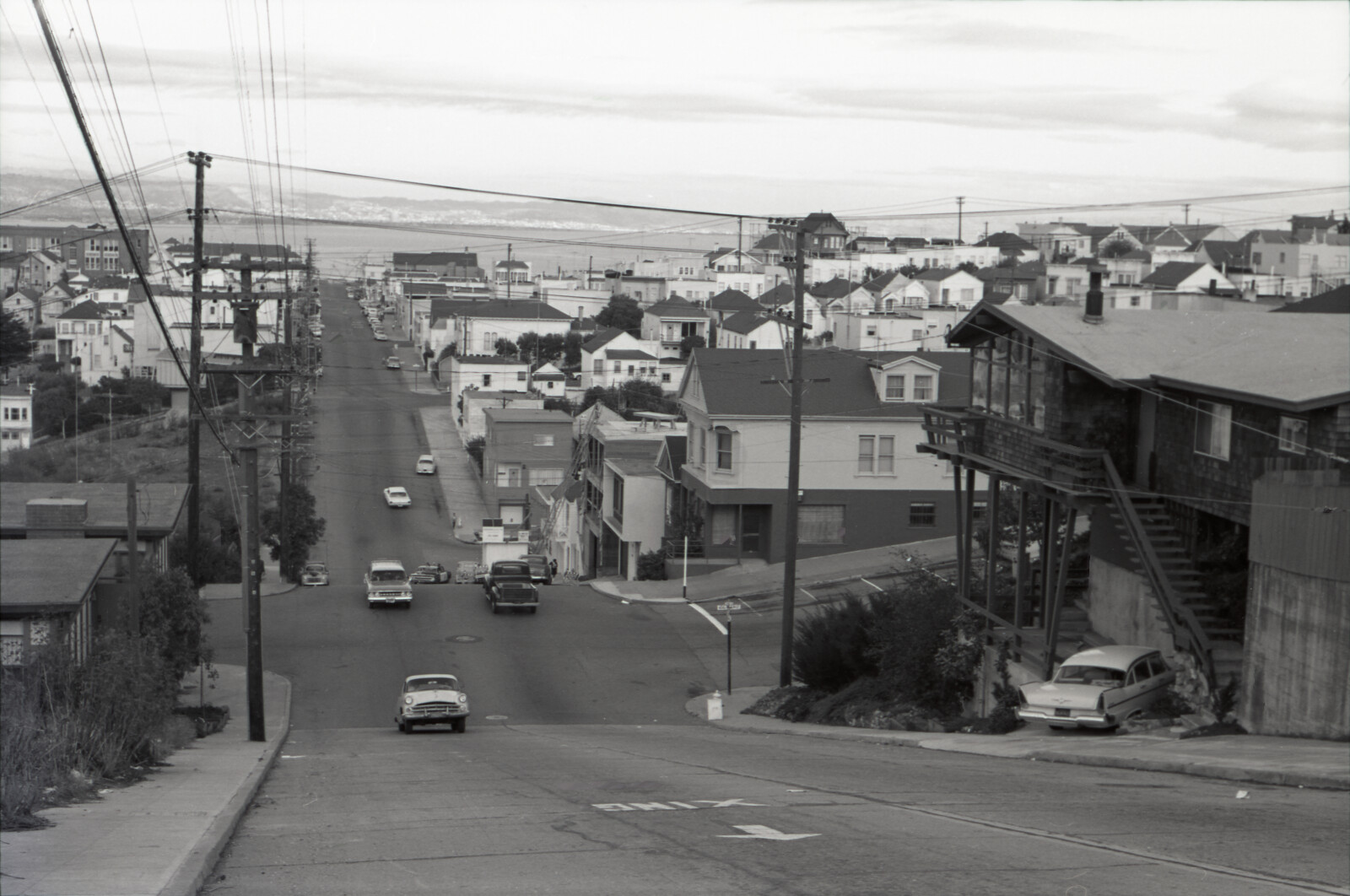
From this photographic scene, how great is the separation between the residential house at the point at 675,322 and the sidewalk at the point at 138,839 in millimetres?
106525

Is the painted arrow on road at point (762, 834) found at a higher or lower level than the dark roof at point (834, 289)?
lower

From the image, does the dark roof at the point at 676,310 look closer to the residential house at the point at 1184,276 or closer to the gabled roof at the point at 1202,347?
the residential house at the point at 1184,276

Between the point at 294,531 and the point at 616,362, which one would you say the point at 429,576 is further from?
the point at 616,362

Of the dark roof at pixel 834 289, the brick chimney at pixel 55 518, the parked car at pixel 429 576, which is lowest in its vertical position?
the parked car at pixel 429 576

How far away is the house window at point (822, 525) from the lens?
4800 cm

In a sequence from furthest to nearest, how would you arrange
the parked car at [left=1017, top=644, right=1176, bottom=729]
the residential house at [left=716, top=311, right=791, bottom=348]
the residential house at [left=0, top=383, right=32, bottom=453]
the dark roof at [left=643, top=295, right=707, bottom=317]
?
the dark roof at [left=643, top=295, right=707, bottom=317]
the residential house at [left=716, top=311, right=791, bottom=348]
the parked car at [left=1017, top=644, right=1176, bottom=729]
the residential house at [left=0, top=383, right=32, bottom=453]

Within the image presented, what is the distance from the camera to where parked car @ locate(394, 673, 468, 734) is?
27.9m

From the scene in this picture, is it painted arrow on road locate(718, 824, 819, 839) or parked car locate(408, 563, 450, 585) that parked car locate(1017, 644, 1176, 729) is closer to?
painted arrow on road locate(718, 824, 819, 839)

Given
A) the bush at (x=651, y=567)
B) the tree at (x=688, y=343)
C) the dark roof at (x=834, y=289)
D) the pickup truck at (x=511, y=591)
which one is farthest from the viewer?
the dark roof at (x=834, y=289)

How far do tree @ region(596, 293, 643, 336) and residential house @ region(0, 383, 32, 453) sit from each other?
393ft

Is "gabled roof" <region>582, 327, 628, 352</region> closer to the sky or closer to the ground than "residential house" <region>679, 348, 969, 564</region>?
closer to the sky

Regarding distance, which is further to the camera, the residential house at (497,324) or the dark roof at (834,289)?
the residential house at (497,324)

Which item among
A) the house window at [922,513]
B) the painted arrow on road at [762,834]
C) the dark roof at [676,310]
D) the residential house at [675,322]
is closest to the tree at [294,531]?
the house window at [922,513]

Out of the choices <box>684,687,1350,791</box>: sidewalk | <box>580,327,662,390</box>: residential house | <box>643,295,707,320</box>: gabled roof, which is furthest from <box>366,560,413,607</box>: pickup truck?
<box>643,295,707,320</box>: gabled roof
